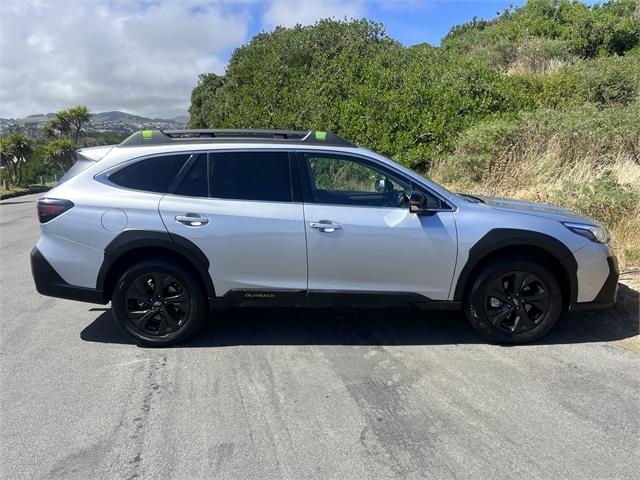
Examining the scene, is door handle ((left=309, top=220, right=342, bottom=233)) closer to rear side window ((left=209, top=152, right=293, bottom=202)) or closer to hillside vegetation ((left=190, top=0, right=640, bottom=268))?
rear side window ((left=209, top=152, right=293, bottom=202))

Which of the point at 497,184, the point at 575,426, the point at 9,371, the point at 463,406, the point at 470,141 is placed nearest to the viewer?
the point at 575,426

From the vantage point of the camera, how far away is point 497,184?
9.40 m

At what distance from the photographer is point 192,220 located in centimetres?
445

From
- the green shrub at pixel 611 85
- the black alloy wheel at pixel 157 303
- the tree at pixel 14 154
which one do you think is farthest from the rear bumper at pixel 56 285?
the tree at pixel 14 154

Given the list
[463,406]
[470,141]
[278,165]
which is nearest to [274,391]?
[463,406]

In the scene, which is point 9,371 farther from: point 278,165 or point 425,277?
point 425,277

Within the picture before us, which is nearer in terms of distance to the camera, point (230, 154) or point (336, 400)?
point (336, 400)

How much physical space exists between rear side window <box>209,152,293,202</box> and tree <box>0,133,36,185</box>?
159 feet

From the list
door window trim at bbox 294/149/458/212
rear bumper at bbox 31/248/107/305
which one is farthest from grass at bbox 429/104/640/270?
rear bumper at bbox 31/248/107/305

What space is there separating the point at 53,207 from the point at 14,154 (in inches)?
1955

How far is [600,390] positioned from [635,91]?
34.0 feet

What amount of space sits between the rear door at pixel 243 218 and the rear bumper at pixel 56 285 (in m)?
0.93

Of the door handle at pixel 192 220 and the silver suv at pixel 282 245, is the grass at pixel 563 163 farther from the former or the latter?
the door handle at pixel 192 220

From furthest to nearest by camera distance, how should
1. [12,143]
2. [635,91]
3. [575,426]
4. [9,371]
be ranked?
[12,143] → [635,91] → [9,371] → [575,426]
